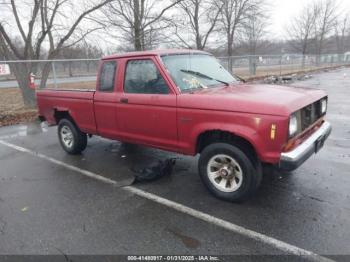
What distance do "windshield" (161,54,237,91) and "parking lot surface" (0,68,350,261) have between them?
149cm

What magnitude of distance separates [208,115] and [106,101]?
204 centimetres

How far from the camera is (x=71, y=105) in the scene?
5.96 metres

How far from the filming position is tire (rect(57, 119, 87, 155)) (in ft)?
20.2

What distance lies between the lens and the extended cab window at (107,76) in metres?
5.18

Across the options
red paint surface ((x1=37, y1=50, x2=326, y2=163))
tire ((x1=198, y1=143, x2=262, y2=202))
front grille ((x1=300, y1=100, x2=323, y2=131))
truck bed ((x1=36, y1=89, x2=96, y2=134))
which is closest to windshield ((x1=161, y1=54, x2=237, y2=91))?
red paint surface ((x1=37, y1=50, x2=326, y2=163))

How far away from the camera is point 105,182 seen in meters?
4.86

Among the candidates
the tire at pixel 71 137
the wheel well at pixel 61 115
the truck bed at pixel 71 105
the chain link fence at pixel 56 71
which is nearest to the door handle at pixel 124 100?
the truck bed at pixel 71 105

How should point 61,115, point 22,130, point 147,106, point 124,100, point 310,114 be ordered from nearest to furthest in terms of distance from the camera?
point 310,114, point 147,106, point 124,100, point 61,115, point 22,130

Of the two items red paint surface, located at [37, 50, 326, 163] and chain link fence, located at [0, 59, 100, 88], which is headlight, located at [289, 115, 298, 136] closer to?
red paint surface, located at [37, 50, 326, 163]

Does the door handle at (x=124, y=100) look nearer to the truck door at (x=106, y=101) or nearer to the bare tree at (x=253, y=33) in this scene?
the truck door at (x=106, y=101)

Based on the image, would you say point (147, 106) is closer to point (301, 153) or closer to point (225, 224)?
point (225, 224)

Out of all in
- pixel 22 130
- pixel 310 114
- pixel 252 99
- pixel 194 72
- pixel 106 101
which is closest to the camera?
pixel 252 99

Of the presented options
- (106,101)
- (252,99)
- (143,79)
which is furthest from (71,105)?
(252,99)

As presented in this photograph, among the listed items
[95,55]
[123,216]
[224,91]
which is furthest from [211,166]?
[95,55]
